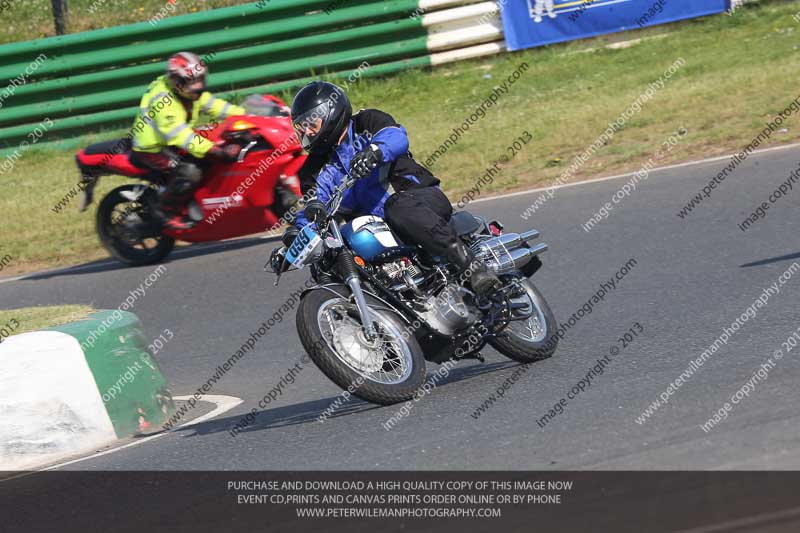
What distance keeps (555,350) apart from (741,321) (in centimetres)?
111

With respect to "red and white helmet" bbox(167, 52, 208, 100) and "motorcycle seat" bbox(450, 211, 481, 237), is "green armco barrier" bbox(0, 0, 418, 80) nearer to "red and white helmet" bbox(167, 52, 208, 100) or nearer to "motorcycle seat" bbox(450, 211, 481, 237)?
"red and white helmet" bbox(167, 52, 208, 100)

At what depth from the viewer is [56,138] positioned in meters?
16.6

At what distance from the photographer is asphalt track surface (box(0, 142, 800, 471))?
16.4 feet

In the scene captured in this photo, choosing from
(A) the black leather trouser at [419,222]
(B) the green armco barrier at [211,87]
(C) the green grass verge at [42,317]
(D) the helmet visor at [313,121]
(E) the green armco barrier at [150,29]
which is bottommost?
(B) the green armco barrier at [211,87]

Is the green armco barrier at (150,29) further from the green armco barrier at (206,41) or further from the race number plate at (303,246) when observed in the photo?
the race number plate at (303,246)

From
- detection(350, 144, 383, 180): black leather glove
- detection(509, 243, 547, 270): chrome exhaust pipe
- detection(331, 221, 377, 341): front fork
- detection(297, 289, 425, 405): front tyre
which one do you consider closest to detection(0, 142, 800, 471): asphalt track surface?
detection(297, 289, 425, 405): front tyre

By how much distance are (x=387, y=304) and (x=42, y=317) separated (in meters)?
2.75

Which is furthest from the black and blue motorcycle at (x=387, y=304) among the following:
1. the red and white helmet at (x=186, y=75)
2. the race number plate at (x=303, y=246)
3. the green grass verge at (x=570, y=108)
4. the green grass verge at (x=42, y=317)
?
the red and white helmet at (x=186, y=75)

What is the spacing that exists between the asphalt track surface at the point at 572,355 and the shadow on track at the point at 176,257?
0.04 m

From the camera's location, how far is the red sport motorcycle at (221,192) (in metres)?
11.0

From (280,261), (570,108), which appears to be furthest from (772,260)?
(570,108)

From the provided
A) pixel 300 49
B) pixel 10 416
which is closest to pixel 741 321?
pixel 10 416

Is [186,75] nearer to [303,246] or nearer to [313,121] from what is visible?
[313,121]

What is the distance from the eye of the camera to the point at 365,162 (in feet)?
19.0
